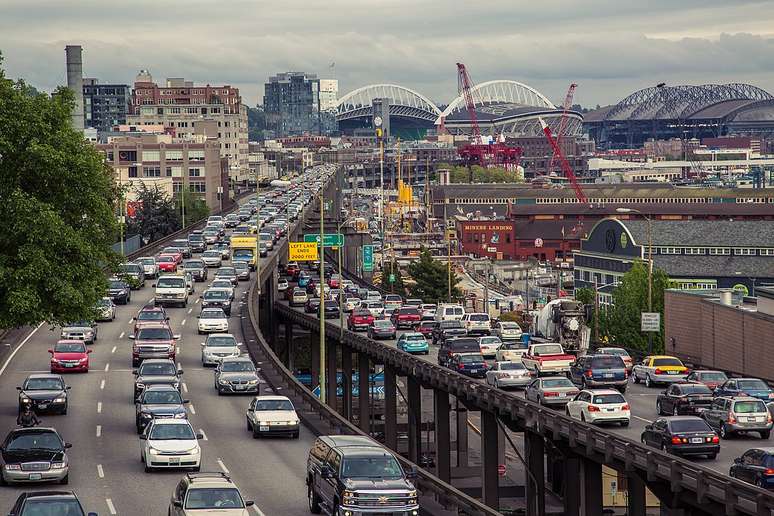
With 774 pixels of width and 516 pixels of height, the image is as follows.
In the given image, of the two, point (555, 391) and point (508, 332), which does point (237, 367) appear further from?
point (508, 332)

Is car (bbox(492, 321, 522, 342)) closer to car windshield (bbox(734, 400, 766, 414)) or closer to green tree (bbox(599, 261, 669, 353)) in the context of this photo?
green tree (bbox(599, 261, 669, 353))

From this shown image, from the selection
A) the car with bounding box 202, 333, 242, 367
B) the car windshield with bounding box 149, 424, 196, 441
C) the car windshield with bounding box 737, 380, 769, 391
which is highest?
the car windshield with bounding box 149, 424, 196, 441

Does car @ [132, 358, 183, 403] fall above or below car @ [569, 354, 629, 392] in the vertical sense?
above

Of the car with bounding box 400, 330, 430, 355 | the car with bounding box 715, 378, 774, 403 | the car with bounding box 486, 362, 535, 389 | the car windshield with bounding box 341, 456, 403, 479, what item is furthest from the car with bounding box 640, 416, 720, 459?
the car with bounding box 400, 330, 430, 355

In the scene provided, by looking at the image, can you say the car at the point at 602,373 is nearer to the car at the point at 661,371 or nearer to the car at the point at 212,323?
the car at the point at 661,371

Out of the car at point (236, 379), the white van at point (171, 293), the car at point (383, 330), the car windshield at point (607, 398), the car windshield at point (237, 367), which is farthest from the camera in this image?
the white van at point (171, 293)

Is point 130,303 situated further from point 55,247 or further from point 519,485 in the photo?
point 55,247

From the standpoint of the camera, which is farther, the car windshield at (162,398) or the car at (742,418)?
the car windshield at (162,398)

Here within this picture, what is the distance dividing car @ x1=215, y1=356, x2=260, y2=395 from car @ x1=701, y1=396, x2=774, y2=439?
18401mm

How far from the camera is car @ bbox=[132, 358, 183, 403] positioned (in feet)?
179

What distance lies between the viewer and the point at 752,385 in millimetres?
55188

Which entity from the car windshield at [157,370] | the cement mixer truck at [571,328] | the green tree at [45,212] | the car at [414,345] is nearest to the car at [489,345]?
the cement mixer truck at [571,328]

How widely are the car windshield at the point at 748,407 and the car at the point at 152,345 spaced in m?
27.7

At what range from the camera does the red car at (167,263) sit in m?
112
